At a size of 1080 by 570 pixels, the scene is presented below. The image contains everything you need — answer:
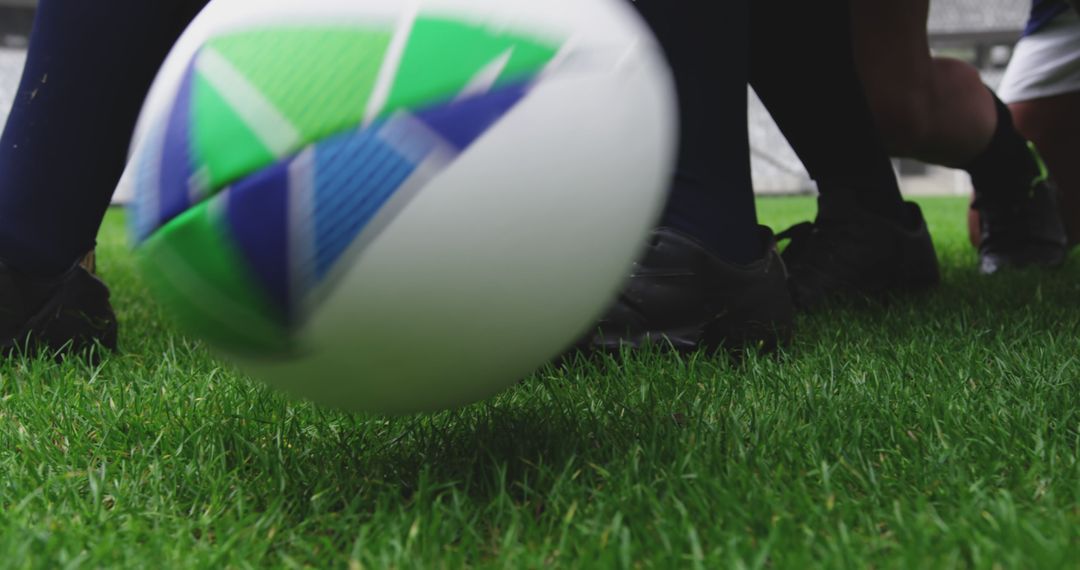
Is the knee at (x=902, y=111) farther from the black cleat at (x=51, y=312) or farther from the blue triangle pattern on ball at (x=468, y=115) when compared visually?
the black cleat at (x=51, y=312)

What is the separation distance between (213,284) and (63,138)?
807 mm

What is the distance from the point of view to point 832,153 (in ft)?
5.91

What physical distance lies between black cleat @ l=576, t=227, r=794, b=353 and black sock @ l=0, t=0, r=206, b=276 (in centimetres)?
82

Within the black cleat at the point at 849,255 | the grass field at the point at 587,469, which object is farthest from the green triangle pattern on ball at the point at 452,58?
the black cleat at the point at 849,255

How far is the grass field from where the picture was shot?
72cm

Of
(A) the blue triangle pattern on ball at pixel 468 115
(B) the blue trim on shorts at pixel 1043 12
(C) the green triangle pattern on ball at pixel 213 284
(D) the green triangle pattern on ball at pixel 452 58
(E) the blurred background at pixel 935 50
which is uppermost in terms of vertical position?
(D) the green triangle pattern on ball at pixel 452 58

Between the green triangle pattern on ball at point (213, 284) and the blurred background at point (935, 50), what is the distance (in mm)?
12547

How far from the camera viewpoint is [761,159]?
13492 millimetres

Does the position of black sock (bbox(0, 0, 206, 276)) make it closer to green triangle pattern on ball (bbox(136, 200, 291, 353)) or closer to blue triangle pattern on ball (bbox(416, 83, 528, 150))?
green triangle pattern on ball (bbox(136, 200, 291, 353))

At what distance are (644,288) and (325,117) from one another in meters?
0.66

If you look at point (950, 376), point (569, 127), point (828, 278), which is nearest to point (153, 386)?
point (569, 127)

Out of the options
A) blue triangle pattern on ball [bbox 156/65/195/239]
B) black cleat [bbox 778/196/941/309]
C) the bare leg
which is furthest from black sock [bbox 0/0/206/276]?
the bare leg

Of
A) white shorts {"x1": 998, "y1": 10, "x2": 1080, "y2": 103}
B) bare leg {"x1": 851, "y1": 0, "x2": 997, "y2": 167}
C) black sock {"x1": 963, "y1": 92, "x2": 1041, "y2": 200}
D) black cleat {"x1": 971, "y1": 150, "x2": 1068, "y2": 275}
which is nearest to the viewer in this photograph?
bare leg {"x1": 851, "y1": 0, "x2": 997, "y2": 167}

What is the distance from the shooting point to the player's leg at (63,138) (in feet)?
4.40
